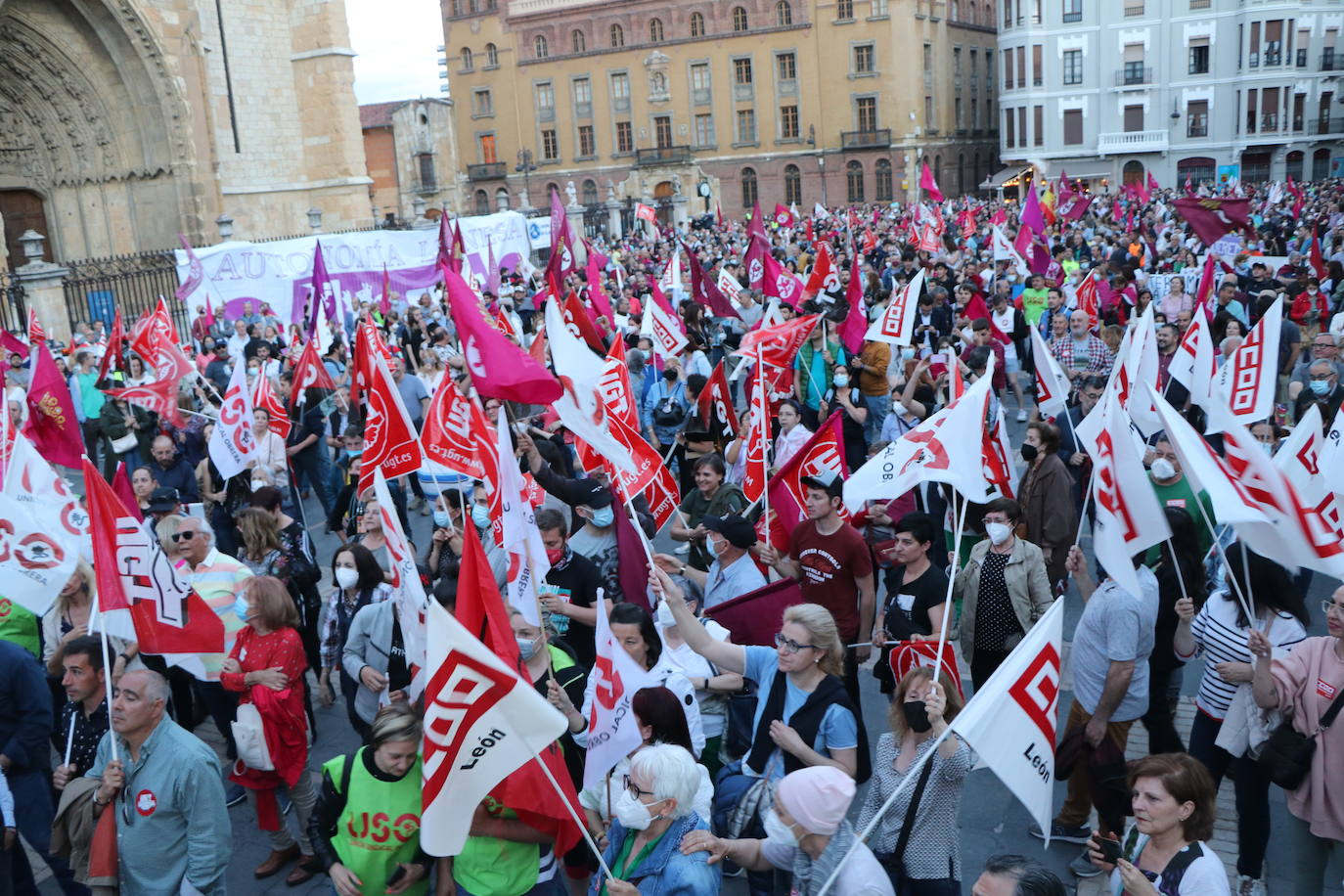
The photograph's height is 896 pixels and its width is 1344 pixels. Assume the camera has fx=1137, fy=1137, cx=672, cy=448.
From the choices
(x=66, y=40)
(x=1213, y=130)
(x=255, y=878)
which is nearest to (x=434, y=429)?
(x=255, y=878)

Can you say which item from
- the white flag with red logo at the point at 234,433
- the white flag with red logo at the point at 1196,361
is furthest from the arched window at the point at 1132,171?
the white flag with red logo at the point at 234,433

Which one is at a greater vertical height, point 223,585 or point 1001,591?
point 223,585

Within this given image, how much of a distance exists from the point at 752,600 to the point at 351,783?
1928mm

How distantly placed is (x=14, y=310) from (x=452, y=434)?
18.7 meters

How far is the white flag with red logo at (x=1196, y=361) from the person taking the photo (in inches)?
302

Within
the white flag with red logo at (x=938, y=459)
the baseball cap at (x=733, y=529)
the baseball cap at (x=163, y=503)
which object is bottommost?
the baseball cap at (x=163, y=503)

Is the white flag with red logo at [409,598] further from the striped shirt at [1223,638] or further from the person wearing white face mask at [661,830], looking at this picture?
the striped shirt at [1223,638]

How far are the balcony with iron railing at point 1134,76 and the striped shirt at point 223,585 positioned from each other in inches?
2416

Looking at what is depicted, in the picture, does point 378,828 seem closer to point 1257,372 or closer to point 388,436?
point 388,436

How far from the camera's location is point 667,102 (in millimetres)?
64625

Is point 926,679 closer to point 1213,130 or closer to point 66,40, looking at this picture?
point 66,40

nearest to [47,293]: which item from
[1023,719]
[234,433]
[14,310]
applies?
[14,310]

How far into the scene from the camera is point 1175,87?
190ft

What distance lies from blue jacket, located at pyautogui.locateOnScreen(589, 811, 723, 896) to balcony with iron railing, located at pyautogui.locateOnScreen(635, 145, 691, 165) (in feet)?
205
